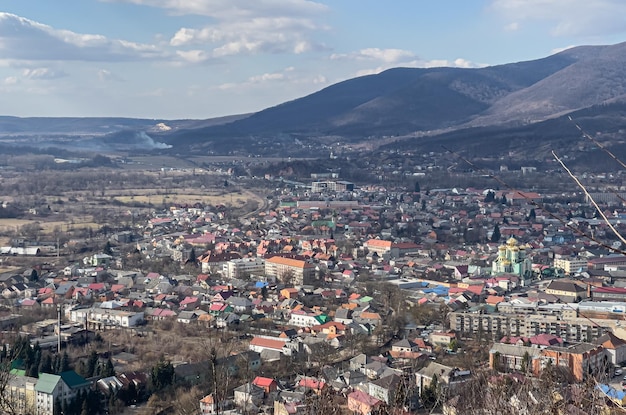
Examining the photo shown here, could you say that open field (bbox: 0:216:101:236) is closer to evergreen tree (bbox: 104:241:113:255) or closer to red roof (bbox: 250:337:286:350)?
evergreen tree (bbox: 104:241:113:255)

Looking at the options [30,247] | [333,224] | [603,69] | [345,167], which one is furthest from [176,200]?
[603,69]

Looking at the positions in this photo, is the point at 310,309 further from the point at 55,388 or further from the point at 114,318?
the point at 55,388

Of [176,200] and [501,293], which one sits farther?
[176,200]

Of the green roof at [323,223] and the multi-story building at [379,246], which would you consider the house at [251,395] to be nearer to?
the multi-story building at [379,246]

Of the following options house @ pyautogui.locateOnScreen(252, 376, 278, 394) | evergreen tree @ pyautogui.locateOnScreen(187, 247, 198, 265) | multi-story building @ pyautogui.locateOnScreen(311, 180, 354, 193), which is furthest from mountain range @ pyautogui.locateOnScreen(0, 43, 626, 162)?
house @ pyautogui.locateOnScreen(252, 376, 278, 394)

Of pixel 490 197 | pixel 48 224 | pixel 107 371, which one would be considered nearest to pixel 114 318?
pixel 107 371

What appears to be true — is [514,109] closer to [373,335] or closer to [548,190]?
[548,190]
